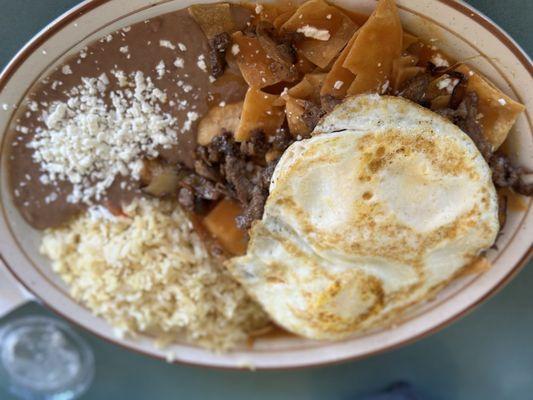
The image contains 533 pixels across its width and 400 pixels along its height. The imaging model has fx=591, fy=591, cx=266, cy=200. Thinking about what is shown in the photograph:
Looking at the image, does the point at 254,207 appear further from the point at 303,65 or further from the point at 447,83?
the point at 447,83

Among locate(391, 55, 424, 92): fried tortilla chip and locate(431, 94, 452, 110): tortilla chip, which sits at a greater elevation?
locate(391, 55, 424, 92): fried tortilla chip

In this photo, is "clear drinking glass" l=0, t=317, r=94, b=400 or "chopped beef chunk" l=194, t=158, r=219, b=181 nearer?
"chopped beef chunk" l=194, t=158, r=219, b=181

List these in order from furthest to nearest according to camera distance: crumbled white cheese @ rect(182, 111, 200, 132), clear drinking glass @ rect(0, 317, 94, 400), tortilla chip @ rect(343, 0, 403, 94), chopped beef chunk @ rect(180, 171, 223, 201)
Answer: clear drinking glass @ rect(0, 317, 94, 400) → chopped beef chunk @ rect(180, 171, 223, 201) → crumbled white cheese @ rect(182, 111, 200, 132) → tortilla chip @ rect(343, 0, 403, 94)

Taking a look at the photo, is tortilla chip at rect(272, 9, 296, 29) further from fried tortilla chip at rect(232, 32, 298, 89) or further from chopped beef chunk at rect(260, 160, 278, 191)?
chopped beef chunk at rect(260, 160, 278, 191)

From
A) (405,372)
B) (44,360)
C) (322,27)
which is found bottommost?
(405,372)

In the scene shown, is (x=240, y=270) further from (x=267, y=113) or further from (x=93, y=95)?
(x=93, y=95)

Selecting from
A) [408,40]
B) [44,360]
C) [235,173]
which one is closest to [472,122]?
[408,40]

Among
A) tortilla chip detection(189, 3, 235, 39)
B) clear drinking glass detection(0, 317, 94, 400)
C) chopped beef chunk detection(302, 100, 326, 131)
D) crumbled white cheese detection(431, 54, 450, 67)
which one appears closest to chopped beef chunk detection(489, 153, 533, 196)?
crumbled white cheese detection(431, 54, 450, 67)

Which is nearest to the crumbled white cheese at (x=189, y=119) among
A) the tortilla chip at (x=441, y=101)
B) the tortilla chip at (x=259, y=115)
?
the tortilla chip at (x=259, y=115)

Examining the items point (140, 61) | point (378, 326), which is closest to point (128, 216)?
point (140, 61)
